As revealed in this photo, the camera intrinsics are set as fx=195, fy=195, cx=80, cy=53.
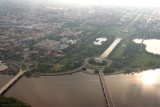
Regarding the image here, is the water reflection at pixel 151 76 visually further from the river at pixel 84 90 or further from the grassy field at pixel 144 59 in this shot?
the grassy field at pixel 144 59

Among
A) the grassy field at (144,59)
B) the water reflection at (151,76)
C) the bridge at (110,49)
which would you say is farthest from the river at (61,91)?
the grassy field at (144,59)

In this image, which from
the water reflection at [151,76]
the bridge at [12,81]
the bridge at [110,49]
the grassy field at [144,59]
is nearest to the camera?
the bridge at [12,81]

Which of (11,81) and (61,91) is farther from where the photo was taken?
(11,81)

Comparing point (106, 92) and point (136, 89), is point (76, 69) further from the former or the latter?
point (136, 89)

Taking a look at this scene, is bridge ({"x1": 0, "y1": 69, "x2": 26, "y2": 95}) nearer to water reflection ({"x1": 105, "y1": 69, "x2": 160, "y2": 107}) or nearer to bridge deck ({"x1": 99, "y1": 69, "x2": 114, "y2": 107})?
bridge deck ({"x1": 99, "y1": 69, "x2": 114, "y2": 107})

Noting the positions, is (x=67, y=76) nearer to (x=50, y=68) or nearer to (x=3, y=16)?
(x=50, y=68)

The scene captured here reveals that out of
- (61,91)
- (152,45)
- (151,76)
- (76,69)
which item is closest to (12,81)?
(61,91)

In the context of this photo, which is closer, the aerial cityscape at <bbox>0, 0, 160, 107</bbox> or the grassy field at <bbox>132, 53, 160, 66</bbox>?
the aerial cityscape at <bbox>0, 0, 160, 107</bbox>

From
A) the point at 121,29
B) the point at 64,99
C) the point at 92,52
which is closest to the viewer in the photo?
the point at 64,99

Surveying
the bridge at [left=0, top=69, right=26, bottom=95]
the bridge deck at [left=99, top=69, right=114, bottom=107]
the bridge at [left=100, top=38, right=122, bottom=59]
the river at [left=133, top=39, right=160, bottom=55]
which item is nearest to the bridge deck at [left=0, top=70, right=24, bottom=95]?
the bridge at [left=0, top=69, right=26, bottom=95]

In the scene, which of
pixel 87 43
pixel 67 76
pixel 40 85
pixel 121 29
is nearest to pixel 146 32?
pixel 121 29

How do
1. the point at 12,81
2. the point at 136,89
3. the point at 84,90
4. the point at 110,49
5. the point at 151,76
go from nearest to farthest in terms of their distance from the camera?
→ the point at 84,90, the point at 136,89, the point at 12,81, the point at 151,76, the point at 110,49
